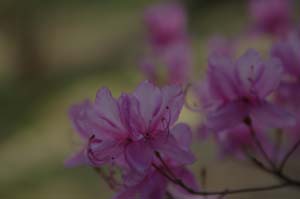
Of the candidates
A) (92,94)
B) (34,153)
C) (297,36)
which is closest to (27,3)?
(92,94)

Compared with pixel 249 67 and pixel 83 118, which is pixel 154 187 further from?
pixel 249 67

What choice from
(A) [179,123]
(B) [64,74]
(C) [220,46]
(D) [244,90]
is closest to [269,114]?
(D) [244,90]

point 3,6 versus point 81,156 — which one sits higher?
point 3,6

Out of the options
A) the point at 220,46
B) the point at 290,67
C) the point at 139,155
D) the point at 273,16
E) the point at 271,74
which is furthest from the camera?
the point at 273,16

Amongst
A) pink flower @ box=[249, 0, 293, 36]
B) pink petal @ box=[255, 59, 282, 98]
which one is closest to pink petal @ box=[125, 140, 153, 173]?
pink petal @ box=[255, 59, 282, 98]

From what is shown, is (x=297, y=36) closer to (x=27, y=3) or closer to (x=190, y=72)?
(x=190, y=72)

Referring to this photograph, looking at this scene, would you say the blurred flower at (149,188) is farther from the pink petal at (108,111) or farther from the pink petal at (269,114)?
the pink petal at (269,114)

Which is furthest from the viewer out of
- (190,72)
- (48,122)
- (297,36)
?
(48,122)
